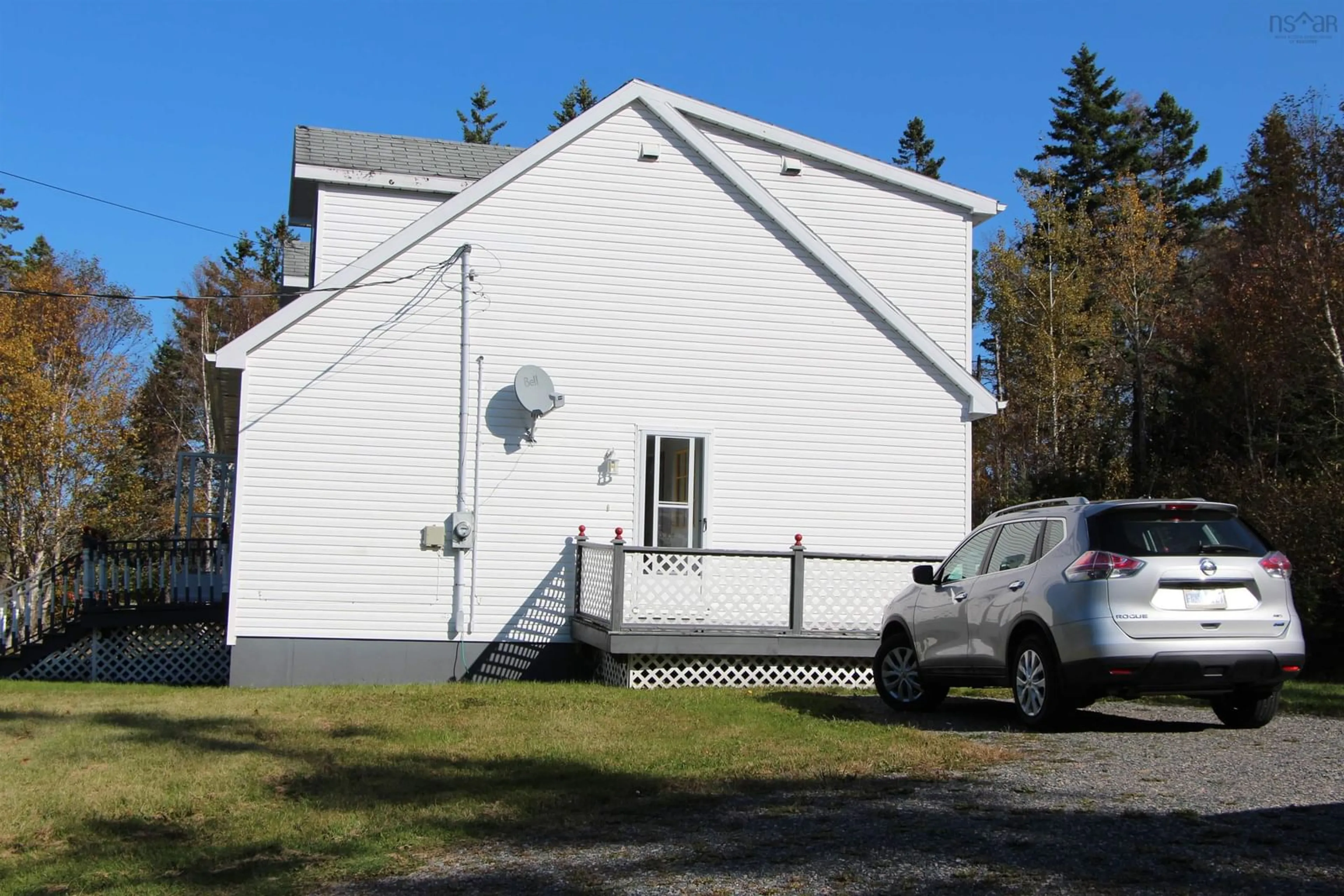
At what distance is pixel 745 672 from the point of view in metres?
14.9

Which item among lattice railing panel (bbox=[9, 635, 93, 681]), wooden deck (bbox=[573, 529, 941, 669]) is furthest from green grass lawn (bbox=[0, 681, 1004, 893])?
lattice railing panel (bbox=[9, 635, 93, 681])

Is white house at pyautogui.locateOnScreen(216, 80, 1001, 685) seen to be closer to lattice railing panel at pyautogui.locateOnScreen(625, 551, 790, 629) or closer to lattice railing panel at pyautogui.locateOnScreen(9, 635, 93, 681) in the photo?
lattice railing panel at pyautogui.locateOnScreen(625, 551, 790, 629)

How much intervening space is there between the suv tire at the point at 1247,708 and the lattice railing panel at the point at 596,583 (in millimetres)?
6563

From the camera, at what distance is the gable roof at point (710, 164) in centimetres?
1539

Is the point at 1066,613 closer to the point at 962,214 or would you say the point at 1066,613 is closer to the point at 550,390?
the point at 550,390

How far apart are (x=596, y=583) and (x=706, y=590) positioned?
1395 mm

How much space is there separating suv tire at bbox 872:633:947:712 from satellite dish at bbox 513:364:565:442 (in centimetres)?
558

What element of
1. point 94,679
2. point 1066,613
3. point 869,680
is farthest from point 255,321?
point 1066,613

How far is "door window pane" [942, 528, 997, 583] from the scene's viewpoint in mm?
10953

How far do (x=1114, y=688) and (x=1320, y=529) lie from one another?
43.3 feet

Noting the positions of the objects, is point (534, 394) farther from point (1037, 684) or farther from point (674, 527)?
point (1037, 684)

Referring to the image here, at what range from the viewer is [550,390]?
1573 centimetres

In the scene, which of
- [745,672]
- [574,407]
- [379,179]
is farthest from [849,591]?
[379,179]

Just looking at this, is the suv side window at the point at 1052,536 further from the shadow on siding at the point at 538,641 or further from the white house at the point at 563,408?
the shadow on siding at the point at 538,641
